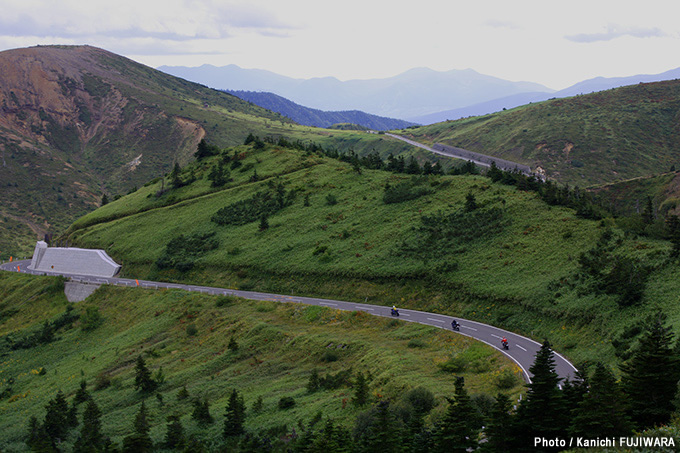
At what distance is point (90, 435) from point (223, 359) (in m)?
13.5

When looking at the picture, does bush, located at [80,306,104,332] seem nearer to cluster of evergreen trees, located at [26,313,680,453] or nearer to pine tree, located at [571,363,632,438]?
cluster of evergreen trees, located at [26,313,680,453]

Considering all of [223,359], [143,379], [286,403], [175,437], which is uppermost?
[286,403]

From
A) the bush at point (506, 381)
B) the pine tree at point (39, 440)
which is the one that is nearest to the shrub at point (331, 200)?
the pine tree at point (39, 440)

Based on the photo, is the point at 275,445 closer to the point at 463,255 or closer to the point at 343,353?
the point at 343,353

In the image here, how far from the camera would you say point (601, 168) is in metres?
136

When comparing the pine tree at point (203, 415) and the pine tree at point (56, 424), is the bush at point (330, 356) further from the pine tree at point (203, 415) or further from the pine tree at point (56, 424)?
the pine tree at point (56, 424)

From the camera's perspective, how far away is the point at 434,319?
155 ft

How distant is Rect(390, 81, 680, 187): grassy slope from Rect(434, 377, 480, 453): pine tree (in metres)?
122

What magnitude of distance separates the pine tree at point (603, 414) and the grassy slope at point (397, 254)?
43.8 feet

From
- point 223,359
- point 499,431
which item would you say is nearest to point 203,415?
point 223,359

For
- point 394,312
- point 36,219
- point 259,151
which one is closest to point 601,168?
point 259,151

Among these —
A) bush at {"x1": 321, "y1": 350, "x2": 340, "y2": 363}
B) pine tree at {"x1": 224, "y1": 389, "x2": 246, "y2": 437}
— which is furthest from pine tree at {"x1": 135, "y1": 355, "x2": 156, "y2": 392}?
bush at {"x1": 321, "y1": 350, "x2": 340, "y2": 363}

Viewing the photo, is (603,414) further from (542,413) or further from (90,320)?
(90,320)

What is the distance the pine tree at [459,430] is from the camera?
20.6 m
